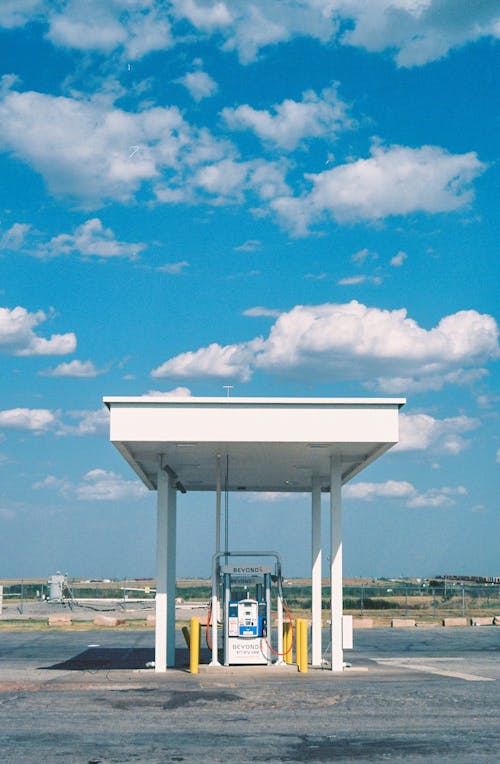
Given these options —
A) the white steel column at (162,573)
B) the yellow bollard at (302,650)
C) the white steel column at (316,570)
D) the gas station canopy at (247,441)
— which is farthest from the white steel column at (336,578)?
the white steel column at (162,573)

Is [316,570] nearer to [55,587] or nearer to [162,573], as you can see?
[162,573]

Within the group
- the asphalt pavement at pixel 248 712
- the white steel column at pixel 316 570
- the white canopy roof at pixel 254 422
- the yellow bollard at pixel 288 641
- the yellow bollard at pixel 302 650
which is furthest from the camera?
the white steel column at pixel 316 570

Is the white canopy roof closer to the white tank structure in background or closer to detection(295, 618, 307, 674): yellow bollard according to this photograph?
detection(295, 618, 307, 674): yellow bollard

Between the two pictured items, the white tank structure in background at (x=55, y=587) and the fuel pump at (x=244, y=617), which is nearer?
the fuel pump at (x=244, y=617)

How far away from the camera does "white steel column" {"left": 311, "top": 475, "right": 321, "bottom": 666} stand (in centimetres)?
2183

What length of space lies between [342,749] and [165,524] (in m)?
9.39

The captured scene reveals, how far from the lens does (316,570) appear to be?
23.3 metres

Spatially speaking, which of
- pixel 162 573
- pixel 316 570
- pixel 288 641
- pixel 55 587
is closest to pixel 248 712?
pixel 162 573

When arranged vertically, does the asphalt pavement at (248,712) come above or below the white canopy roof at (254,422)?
below

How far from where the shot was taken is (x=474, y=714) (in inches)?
571

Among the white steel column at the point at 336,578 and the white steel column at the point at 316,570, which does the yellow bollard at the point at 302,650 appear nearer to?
the white steel column at the point at 336,578

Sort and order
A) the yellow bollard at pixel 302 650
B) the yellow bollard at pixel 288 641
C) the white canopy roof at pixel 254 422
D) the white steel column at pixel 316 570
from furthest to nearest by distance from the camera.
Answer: the white steel column at pixel 316 570, the yellow bollard at pixel 288 641, the yellow bollard at pixel 302 650, the white canopy roof at pixel 254 422

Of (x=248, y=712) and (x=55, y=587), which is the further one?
(x=55, y=587)

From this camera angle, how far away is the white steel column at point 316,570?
21.8m
